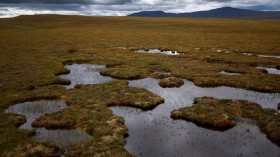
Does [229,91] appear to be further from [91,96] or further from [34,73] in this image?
[34,73]

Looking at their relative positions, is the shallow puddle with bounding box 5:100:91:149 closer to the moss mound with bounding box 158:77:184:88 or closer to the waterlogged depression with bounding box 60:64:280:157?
the waterlogged depression with bounding box 60:64:280:157

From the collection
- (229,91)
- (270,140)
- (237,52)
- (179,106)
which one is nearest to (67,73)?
(179,106)

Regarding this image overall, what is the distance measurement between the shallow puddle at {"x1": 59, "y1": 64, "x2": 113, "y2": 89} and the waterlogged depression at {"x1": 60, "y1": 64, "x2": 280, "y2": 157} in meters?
10.9

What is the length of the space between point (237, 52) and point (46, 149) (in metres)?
52.1

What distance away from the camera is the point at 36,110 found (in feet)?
83.0

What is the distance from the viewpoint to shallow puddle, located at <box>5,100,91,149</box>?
19.2 meters

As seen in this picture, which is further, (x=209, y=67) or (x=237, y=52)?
(x=237, y=52)

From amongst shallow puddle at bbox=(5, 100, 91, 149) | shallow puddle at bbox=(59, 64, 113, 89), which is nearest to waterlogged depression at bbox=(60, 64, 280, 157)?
shallow puddle at bbox=(5, 100, 91, 149)

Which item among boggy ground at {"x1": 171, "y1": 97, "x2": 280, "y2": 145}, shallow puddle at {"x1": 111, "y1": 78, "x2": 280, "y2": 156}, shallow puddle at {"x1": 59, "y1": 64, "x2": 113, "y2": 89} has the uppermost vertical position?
shallow puddle at {"x1": 59, "y1": 64, "x2": 113, "y2": 89}

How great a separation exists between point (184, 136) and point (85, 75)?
74.5 feet

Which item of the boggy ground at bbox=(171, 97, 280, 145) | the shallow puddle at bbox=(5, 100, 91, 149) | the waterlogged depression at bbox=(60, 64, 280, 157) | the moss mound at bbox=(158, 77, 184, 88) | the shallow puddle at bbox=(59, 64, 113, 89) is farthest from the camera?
the shallow puddle at bbox=(59, 64, 113, 89)

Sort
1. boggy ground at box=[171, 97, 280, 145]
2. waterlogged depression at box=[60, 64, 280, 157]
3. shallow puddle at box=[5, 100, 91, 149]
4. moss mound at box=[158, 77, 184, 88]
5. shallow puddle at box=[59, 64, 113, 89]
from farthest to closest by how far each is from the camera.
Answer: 1. shallow puddle at box=[59, 64, 113, 89]
2. moss mound at box=[158, 77, 184, 88]
3. boggy ground at box=[171, 97, 280, 145]
4. shallow puddle at box=[5, 100, 91, 149]
5. waterlogged depression at box=[60, 64, 280, 157]

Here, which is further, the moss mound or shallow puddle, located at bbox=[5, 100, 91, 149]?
the moss mound

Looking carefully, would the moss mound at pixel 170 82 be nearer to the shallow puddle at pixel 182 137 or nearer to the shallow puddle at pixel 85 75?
the shallow puddle at pixel 182 137
